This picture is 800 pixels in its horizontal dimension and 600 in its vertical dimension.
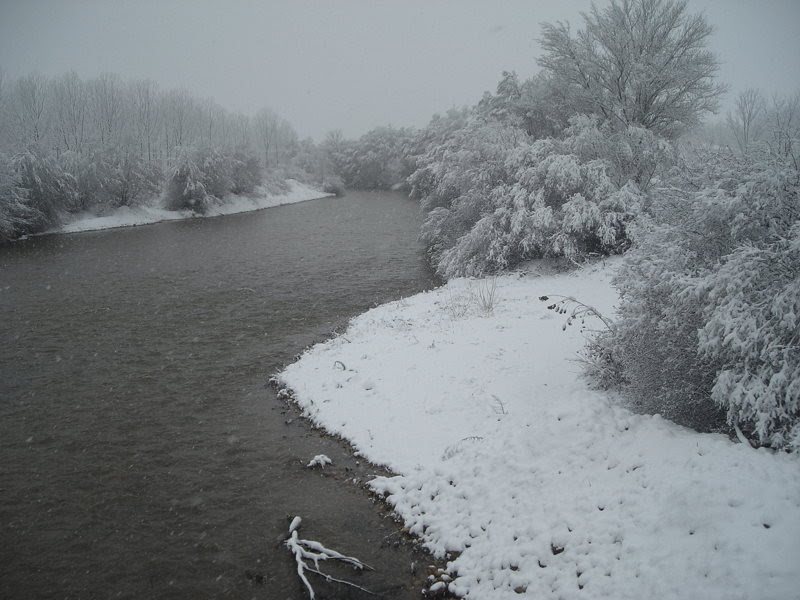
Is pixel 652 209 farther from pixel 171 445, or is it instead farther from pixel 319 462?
pixel 171 445

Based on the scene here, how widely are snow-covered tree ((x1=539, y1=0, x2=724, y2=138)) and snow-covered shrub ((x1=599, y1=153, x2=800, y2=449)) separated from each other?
16581 mm

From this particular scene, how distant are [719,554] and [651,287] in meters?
3.61

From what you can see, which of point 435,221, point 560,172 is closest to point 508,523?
point 560,172

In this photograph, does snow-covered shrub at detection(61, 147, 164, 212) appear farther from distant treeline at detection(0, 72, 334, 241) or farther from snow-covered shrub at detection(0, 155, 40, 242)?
Answer: snow-covered shrub at detection(0, 155, 40, 242)

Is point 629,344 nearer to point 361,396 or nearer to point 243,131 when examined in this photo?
point 361,396

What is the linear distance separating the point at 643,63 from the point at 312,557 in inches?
935

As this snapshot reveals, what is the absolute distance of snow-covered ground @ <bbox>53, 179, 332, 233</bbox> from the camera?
35.5 meters

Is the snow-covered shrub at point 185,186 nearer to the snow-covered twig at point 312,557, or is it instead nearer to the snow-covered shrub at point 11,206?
the snow-covered shrub at point 11,206

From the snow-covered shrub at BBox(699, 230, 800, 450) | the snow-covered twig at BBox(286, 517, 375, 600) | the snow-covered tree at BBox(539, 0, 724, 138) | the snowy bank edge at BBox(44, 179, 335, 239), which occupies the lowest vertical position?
the snowy bank edge at BBox(44, 179, 335, 239)

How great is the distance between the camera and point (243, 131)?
8444 cm

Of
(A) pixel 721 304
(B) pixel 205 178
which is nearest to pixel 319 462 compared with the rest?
(A) pixel 721 304

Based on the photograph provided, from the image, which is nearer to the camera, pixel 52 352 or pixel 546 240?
pixel 52 352

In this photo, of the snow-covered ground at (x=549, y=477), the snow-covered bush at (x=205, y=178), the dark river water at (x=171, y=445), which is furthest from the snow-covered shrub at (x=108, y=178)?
the snow-covered ground at (x=549, y=477)

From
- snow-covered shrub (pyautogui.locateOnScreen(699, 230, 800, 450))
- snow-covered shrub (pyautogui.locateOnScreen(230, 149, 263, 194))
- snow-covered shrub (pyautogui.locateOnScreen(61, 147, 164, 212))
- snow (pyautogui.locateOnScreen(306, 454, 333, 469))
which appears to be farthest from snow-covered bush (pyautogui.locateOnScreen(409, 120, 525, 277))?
snow-covered shrub (pyautogui.locateOnScreen(230, 149, 263, 194))
